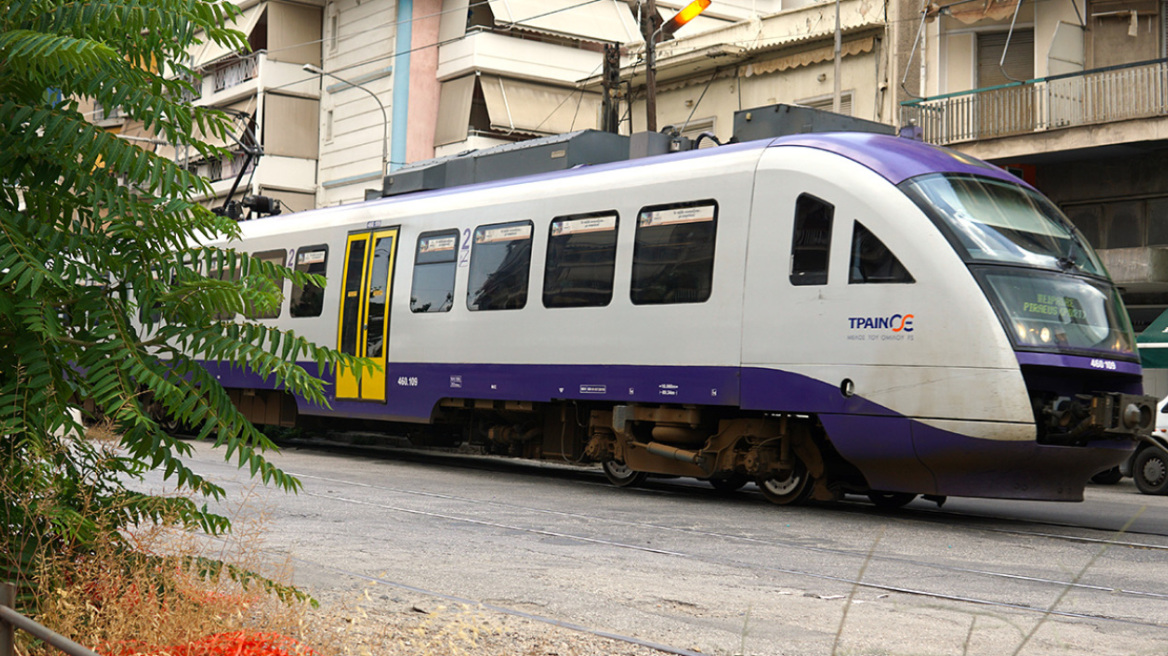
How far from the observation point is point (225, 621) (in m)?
4.79

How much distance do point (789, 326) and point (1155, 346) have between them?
1107 centimetres

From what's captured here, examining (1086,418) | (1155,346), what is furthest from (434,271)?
(1155,346)

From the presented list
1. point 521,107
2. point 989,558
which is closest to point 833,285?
point 989,558

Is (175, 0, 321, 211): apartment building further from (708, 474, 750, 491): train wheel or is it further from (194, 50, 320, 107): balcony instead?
(708, 474, 750, 491): train wheel

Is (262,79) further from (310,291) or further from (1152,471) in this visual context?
(1152,471)

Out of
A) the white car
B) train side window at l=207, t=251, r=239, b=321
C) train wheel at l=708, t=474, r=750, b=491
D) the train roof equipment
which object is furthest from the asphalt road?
the train roof equipment

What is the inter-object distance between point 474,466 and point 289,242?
13.8 feet

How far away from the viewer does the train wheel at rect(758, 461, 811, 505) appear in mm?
11867

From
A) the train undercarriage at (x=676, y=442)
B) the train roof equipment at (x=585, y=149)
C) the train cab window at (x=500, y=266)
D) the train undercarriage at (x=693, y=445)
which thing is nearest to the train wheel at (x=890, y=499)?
the train undercarriage at (x=676, y=442)

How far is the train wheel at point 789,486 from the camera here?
11.9m

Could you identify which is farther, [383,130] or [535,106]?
[383,130]

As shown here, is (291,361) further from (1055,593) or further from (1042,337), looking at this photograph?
(1042,337)

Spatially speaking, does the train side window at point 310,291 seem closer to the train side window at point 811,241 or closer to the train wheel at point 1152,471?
the train side window at point 811,241

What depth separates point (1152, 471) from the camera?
54.3 feet
